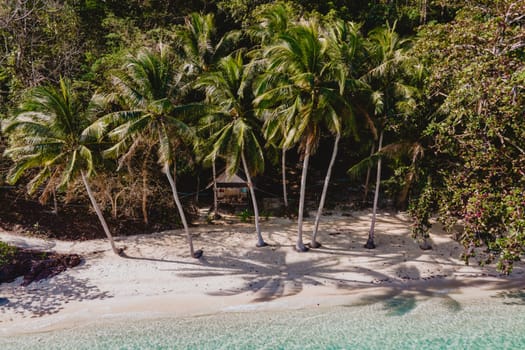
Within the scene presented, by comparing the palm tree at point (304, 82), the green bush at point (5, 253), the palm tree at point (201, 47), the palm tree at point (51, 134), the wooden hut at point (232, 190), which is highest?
the palm tree at point (201, 47)

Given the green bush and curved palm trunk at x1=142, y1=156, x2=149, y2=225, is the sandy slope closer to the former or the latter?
the green bush

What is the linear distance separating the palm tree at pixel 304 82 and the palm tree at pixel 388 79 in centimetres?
208

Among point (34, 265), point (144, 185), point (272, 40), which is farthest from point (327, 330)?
point (272, 40)

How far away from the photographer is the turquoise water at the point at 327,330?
11125 mm

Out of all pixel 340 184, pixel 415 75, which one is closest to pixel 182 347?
pixel 415 75

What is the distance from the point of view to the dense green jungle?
488 inches

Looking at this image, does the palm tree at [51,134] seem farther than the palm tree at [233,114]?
No

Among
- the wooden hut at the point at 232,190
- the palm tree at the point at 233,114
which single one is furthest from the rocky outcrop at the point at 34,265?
the wooden hut at the point at 232,190

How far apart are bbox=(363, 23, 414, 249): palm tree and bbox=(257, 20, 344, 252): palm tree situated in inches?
81.9

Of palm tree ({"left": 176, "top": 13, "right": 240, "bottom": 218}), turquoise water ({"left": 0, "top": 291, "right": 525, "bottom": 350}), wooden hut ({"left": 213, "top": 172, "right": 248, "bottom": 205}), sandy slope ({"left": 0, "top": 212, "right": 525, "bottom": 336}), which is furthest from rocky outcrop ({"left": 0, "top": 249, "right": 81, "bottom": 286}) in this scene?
wooden hut ({"left": 213, "top": 172, "right": 248, "bottom": 205})

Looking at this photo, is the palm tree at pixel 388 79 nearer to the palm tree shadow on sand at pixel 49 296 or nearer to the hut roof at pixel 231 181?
the hut roof at pixel 231 181

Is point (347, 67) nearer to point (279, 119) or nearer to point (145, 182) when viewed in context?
point (279, 119)

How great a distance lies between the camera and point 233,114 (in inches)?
610

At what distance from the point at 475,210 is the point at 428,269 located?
3915 mm
